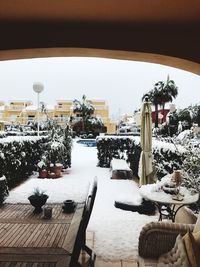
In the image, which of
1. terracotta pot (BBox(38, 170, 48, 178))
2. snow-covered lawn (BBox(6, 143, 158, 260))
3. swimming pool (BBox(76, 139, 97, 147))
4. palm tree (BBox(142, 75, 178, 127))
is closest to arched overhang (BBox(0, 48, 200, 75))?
snow-covered lawn (BBox(6, 143, 158, 260))

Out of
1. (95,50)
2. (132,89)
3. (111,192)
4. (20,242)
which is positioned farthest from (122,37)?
(132,89)

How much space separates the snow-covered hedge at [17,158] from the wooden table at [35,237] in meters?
3.81

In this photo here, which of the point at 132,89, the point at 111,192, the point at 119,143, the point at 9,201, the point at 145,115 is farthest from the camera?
the point at 132,89

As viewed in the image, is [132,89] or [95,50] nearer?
[95,50]

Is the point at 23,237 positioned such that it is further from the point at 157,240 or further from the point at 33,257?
the point at 157,240

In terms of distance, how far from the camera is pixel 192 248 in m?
2.24

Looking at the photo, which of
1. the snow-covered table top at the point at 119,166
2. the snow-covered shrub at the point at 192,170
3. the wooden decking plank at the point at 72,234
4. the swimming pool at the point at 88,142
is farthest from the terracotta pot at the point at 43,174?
the swimming pool at the point at 88,142

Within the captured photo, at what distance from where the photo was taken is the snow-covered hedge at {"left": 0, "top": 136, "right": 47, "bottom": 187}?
696 centimetres

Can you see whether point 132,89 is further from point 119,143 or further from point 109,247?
point 109,247

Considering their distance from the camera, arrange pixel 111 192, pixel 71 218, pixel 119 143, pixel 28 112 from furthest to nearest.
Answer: pixel 28 112
pixel 119 143
pixel 111 192
pixel 71 218

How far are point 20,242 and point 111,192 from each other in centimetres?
534

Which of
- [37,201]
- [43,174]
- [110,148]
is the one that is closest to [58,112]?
[110,148]

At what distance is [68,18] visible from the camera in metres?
3.43

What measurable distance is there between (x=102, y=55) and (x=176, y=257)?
8.49 feet
